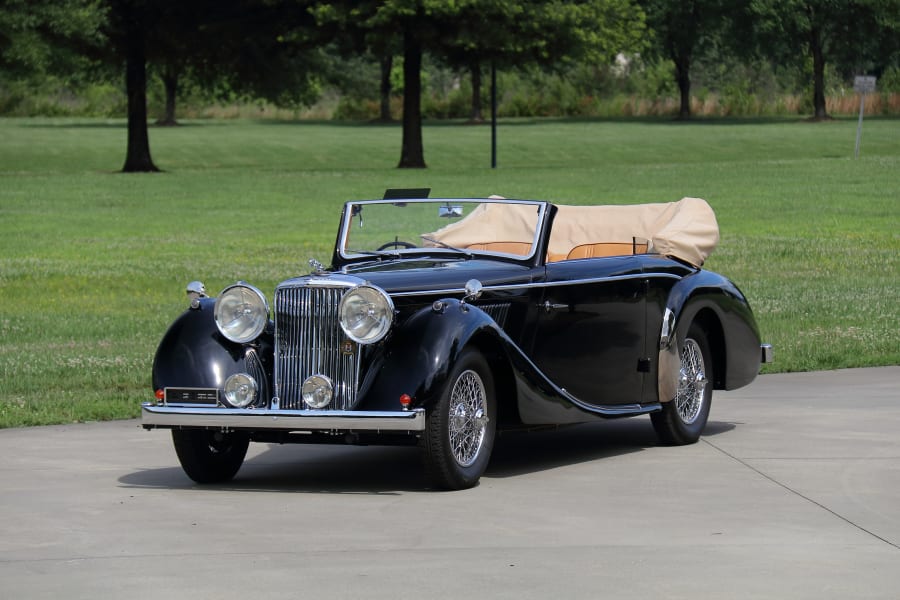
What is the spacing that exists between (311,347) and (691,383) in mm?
2932

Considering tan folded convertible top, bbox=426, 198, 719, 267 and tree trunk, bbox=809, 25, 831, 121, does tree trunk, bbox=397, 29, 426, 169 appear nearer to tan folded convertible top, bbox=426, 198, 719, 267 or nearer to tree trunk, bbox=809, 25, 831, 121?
tree trunk, bbox=809, 25, 831, 121

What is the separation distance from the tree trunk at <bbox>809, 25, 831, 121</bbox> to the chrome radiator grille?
71274 mm

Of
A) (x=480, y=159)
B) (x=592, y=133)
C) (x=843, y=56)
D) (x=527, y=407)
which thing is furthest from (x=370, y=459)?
(x=843, y=56)

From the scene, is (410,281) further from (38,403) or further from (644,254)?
(38,403)

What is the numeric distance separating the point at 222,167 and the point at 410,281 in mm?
51687

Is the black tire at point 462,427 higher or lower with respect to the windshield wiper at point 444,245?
lower

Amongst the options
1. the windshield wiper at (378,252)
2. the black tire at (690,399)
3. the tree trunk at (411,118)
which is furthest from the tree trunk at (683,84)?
the windshield wiper at (378,252)

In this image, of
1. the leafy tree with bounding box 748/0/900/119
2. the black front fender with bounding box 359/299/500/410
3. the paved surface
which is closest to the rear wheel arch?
the paved surface

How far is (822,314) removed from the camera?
58.4 ft

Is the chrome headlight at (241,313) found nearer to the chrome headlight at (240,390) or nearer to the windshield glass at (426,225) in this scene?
the chrome headlight at (240,390)

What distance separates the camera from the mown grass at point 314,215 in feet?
50.4

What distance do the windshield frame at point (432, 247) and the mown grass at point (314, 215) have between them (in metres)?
2.47

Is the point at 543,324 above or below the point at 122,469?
above

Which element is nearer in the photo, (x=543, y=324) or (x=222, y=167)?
(x=543, y=324)
